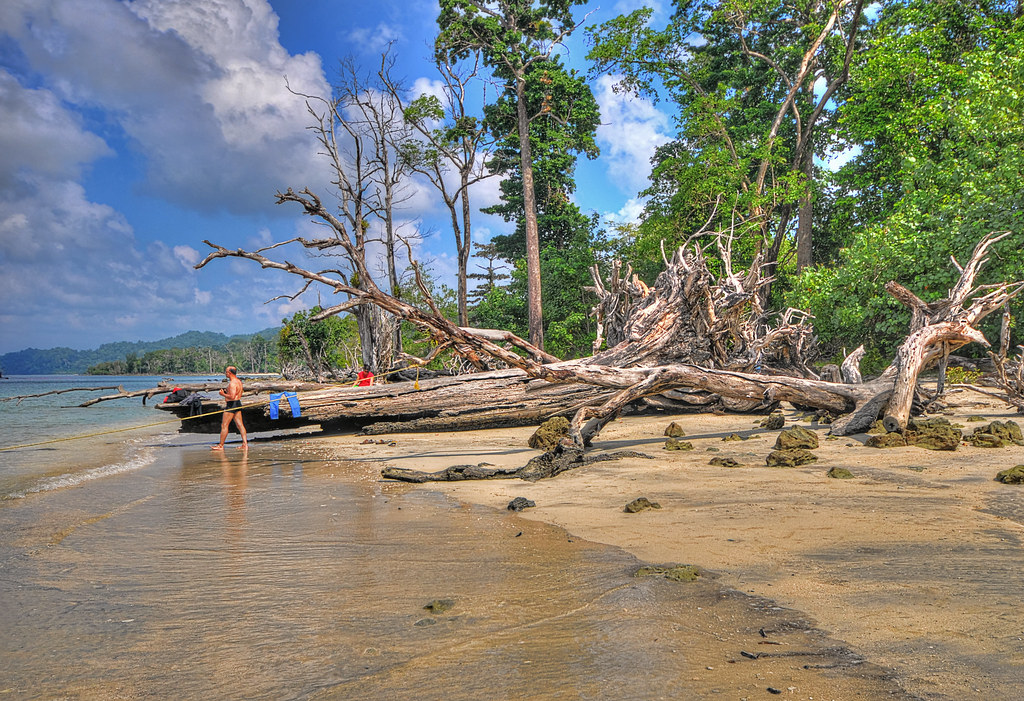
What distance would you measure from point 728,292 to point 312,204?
315 inches

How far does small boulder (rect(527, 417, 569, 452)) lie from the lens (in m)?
8.44

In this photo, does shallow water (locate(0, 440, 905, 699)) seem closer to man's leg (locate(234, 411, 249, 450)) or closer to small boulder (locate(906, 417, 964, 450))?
small boulder (locate(906, 417, 964, 450))

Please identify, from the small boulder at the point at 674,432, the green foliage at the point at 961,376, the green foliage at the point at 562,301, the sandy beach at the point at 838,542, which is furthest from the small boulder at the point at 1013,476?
the green foliage at the point at 562,301

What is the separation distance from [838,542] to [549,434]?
198 inches

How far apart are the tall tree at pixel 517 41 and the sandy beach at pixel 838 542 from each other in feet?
48.9

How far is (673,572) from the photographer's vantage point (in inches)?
130

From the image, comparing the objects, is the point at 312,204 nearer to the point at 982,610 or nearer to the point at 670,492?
Answer: the point at 670,492

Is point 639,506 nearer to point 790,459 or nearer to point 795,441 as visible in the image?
point 790,459

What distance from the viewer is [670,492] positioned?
5.38m

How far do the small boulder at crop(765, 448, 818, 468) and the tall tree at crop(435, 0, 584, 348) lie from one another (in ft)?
49.4

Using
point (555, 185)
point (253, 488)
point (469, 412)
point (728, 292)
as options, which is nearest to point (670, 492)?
point (253, 488)

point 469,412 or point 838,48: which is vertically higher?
point 838,48

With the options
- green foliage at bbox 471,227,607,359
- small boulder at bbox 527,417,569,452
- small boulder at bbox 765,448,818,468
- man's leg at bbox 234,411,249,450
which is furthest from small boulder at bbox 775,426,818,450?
green foliage at bbox 471,227,607,359

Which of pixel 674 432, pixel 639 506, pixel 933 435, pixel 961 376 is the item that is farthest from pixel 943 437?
pixel 961 376
